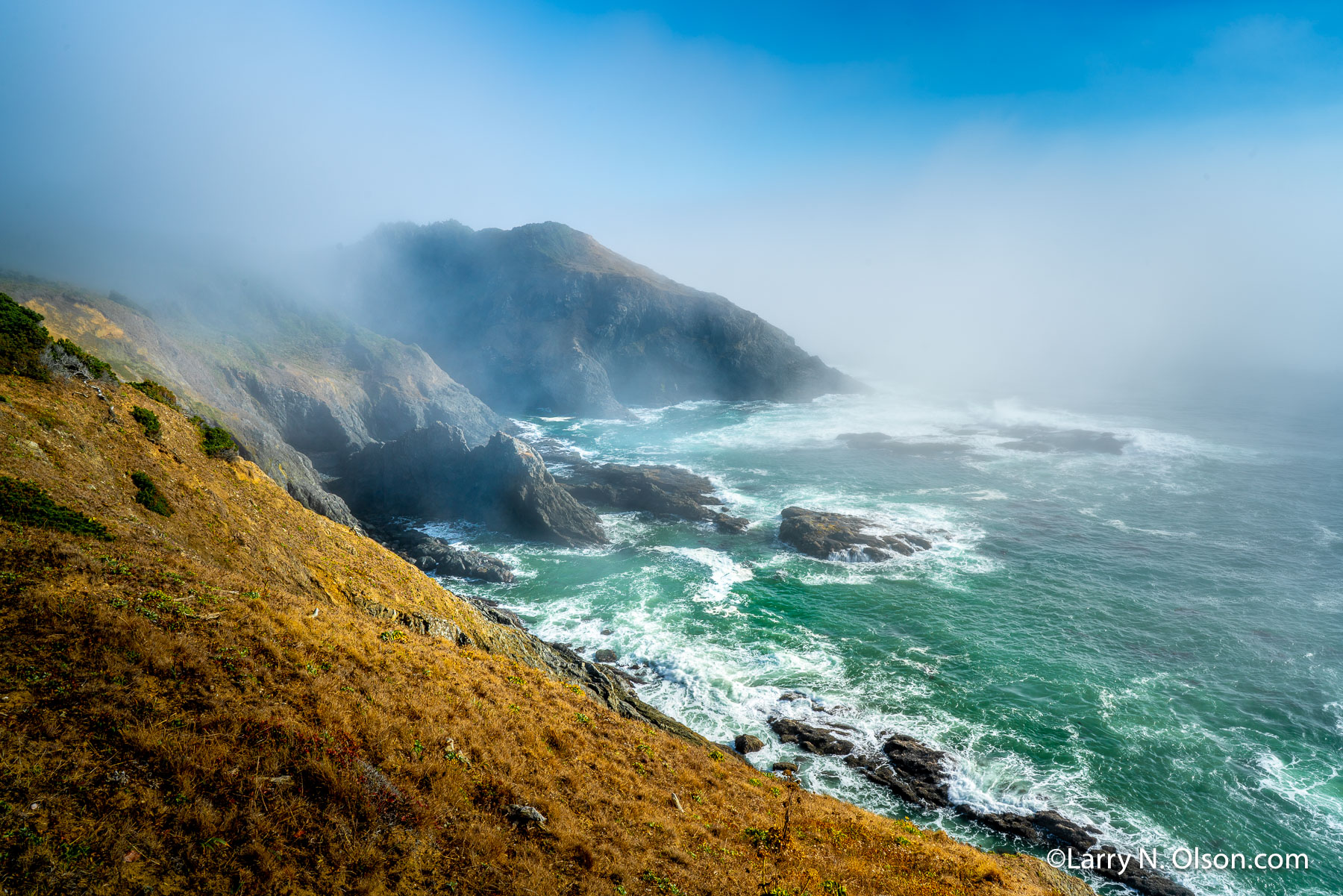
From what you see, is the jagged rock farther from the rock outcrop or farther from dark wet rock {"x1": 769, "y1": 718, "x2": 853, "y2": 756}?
the rock outcrop

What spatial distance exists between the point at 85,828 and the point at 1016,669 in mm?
43637

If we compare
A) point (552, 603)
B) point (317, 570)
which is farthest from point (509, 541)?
point (317, 570)

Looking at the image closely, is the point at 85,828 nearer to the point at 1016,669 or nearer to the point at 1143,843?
the point at 1143,843

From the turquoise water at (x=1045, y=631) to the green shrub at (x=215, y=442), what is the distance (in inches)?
908

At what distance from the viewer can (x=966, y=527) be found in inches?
2365

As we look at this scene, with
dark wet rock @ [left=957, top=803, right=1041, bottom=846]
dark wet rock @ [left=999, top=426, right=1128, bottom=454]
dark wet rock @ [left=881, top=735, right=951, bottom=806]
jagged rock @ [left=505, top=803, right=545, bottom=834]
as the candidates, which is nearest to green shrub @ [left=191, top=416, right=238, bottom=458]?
jagged rock @ [left=505, top=803, right=545, bottom=834]

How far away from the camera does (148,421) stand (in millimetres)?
24391

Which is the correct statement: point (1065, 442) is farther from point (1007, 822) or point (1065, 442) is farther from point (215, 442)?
point (215, 442)

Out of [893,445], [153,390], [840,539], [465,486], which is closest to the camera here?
[153,390]

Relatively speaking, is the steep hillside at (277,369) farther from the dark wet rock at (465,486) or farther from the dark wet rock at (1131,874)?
the dark wet rock at (1131,874)

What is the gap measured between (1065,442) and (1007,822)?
3359 inches

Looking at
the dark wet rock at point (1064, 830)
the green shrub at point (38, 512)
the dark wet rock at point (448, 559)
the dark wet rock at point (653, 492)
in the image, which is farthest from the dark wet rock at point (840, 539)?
the green shrub at point (38, 512)

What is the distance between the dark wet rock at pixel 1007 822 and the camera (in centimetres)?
2531

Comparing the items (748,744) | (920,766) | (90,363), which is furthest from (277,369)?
(920,766)
